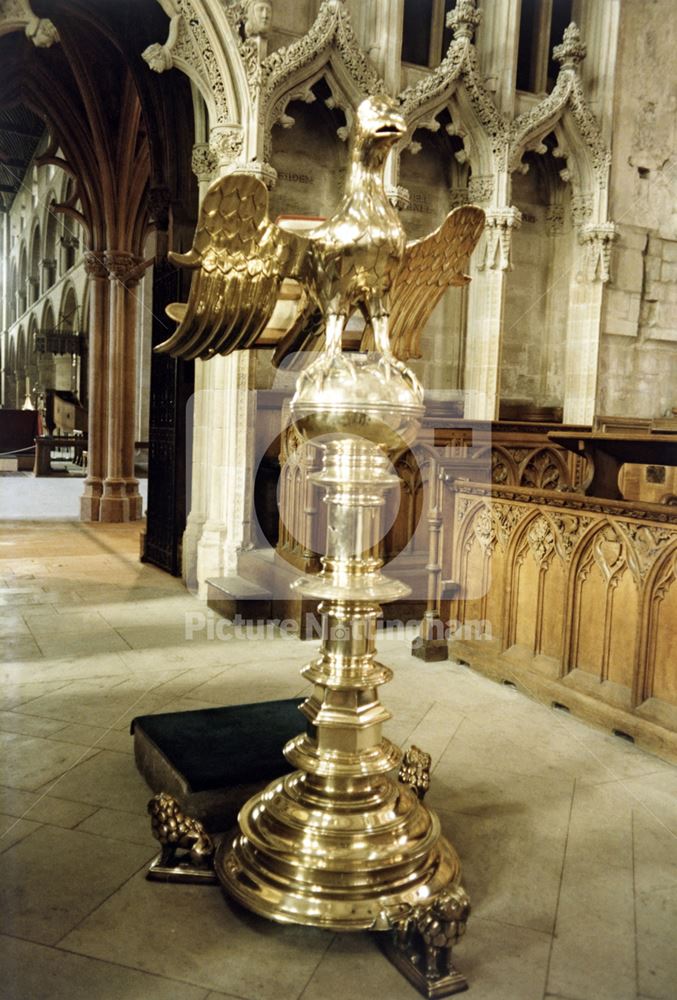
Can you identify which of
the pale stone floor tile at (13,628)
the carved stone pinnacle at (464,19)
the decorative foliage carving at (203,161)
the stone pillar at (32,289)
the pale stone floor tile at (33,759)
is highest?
the stone pillar at (32,289)

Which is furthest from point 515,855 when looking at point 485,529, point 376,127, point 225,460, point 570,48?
point 570,48

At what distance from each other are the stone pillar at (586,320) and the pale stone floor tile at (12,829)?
6.17 metres

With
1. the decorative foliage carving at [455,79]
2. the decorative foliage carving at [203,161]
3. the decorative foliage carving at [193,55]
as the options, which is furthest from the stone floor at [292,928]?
the decorative foliage carving at [455,79]

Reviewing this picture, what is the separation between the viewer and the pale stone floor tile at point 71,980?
1649mm

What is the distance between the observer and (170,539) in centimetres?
651

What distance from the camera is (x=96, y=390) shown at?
31.0ft

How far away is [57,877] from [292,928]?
644 millimetres

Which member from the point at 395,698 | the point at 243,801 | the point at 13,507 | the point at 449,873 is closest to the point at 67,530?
the point at 13,507

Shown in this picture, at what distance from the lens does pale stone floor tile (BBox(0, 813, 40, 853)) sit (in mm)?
2272

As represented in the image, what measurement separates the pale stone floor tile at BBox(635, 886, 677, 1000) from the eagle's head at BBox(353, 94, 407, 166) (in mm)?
1876

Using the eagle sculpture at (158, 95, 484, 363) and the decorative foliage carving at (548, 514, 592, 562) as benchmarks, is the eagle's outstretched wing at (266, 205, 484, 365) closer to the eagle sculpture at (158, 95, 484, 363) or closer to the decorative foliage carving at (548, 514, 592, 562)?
the eagle sculpture at (158, 95, 484, 363)

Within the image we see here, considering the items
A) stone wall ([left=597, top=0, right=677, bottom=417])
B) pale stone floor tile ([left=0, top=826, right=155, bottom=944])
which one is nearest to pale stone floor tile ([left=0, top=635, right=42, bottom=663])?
pale stone floor tile ([left=0, top=826, right=155, bottom=944])

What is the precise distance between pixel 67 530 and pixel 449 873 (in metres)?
7.29

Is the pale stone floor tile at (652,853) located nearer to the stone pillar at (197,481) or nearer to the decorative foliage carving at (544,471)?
the decorative foliage carving at (544,471)
